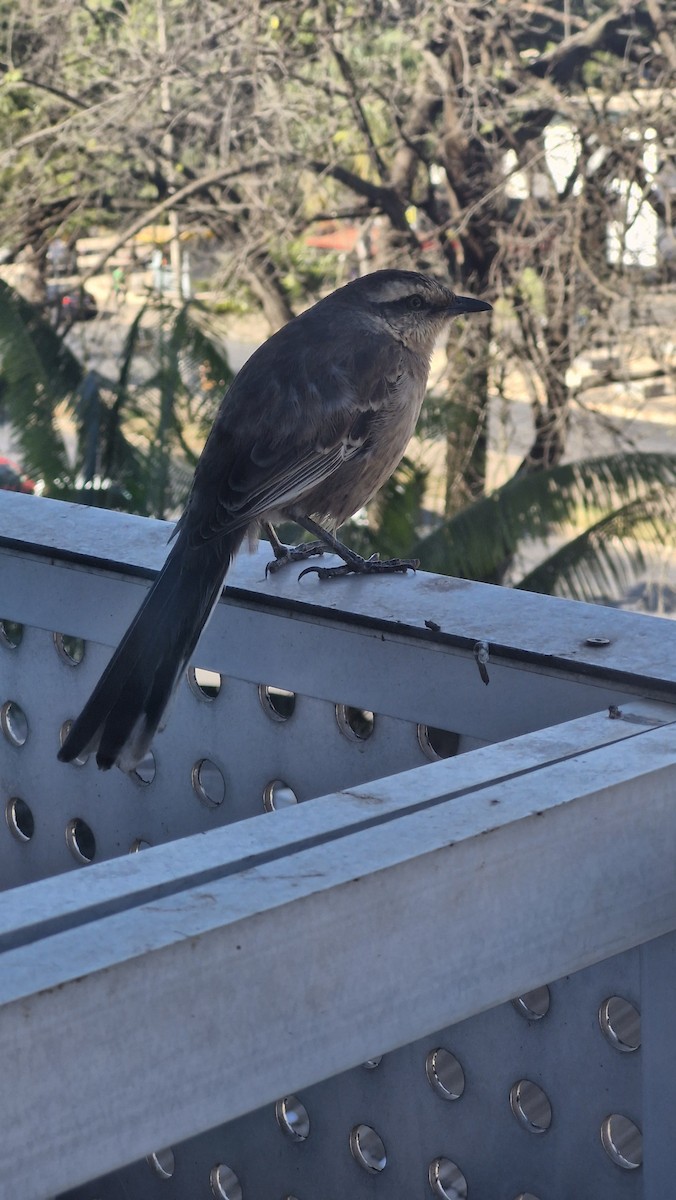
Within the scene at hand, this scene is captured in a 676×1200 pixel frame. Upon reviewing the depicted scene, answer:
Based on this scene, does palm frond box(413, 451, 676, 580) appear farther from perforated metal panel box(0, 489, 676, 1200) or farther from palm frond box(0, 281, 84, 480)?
perforated metal panel box(0, 489, 676, 1200)

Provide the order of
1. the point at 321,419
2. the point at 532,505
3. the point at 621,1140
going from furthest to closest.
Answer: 1. the point at 532,505
2. the point at 321,419
3. the point at 621,1140

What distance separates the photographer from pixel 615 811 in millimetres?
1063

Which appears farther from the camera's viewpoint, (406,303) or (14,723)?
(406,303)

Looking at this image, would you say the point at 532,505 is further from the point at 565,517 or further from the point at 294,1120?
the point at 294,1120

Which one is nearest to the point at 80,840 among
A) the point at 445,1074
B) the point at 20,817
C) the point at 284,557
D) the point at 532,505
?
the point at 20,817

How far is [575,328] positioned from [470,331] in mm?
770

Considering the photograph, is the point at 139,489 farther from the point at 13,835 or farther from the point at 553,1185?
the point at 553,1185

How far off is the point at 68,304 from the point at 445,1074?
10.7 meters

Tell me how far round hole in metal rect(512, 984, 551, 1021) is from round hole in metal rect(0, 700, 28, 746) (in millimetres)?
881

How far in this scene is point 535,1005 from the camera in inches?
50.0

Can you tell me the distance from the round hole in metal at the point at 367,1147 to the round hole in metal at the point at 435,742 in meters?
0.38

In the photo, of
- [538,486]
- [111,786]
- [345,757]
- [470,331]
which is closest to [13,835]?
[111,786]

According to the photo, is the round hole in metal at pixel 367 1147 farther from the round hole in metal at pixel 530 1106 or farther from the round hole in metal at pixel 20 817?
the round hole in metal at pixel 20 817

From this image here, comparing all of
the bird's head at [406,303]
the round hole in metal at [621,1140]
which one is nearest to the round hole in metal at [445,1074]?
the round hole in metal at [621,1140]
